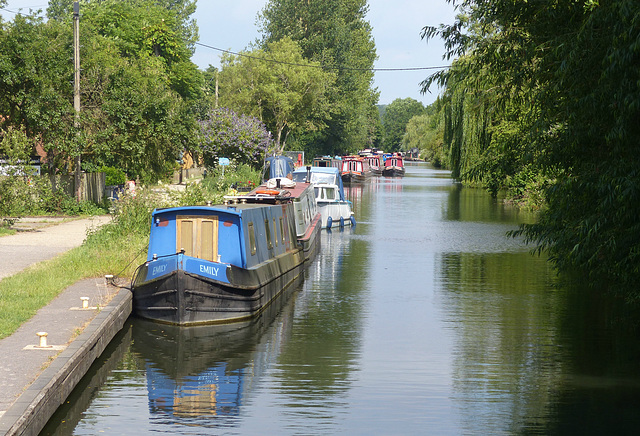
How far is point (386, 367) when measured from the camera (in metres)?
11.9

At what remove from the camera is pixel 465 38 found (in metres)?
13.3

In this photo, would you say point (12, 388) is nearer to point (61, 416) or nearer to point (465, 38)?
point (61, 416)

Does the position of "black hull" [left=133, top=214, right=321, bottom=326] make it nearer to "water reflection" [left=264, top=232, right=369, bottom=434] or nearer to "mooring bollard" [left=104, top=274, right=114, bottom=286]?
"mooring bollard" [left=104, top=274, right=114, bottom=286]

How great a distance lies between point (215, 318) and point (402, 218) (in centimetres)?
2273

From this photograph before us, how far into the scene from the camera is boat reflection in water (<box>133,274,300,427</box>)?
9812 mm

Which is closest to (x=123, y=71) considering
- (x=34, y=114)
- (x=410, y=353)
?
(x=34, y=114)

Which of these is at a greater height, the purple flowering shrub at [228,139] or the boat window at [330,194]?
the purple flowering shrub at [228,139]

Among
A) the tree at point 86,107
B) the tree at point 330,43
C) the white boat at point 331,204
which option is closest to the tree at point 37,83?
the tree at point 86,107

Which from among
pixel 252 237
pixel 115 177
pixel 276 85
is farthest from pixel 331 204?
pixel 276 85

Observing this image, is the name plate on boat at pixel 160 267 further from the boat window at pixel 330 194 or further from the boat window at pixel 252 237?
the boat window at pixel 330 194

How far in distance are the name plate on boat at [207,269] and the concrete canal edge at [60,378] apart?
4.26ft

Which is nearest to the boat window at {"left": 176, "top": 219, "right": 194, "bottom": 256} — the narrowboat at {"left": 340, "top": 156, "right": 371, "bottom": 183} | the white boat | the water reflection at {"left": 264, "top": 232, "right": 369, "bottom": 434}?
the water reflection at {"left": 264, "top": 232, "right": 369, "bottom": 434}

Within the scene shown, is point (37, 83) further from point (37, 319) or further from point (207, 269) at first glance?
point (37, 319)

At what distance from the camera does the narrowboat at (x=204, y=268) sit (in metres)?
13.8
